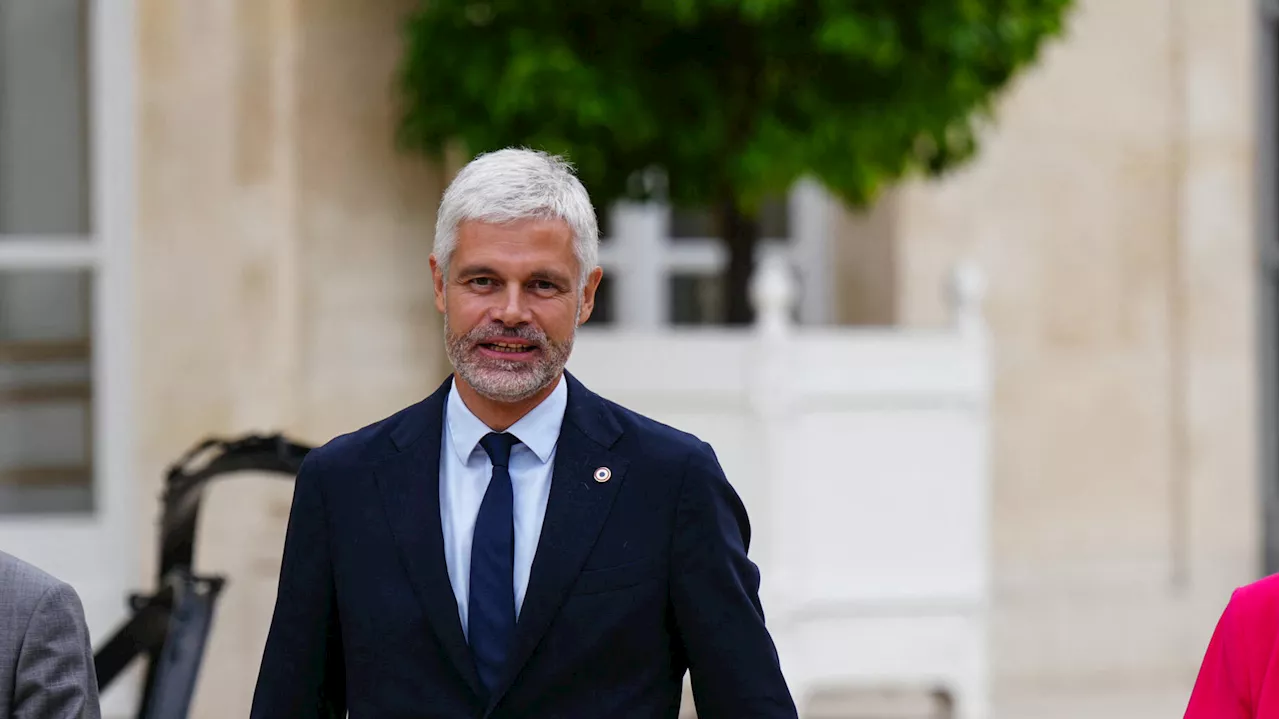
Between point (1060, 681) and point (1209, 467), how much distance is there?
1022 millimetres

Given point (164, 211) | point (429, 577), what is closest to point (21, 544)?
point (164, 211)

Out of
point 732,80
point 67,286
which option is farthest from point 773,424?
point 67,286

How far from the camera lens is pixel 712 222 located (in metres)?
6.82

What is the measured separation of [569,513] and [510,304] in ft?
0.81

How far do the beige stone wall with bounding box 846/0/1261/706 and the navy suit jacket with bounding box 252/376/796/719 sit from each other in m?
4.60

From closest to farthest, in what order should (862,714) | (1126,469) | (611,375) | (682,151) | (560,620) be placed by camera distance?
1. (560,620)
2. (682,151)
3. (611,375)
4. (862,714)
5. (1126,469)

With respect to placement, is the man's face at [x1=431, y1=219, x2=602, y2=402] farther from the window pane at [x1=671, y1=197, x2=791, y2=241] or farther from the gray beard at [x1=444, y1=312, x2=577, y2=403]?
the window pane at [x1=671, y1=197, x2=791, y2=241]

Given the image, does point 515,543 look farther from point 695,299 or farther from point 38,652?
point 695,299

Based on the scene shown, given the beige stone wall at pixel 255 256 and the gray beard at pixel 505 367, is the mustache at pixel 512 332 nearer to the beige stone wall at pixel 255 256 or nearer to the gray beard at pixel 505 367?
the gray beard at pixel 505 367

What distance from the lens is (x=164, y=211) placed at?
5.69 metres

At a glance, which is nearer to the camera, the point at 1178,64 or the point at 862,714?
the point at 862,714

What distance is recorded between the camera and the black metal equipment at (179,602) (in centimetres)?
323

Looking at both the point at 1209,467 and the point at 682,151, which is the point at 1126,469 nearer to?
the point at 1209,467

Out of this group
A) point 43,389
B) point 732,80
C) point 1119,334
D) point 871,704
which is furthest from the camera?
point 1119,334
